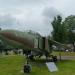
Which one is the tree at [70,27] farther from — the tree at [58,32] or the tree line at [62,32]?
the tree at [58,32]

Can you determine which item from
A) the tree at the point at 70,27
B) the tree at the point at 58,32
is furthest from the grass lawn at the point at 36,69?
the tree at the point at 70,27

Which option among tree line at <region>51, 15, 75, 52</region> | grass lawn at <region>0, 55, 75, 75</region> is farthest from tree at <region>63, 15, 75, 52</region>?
grass lawn at <region>0, 55, 75, 75</region>

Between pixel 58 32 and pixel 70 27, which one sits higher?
pixel 70 27

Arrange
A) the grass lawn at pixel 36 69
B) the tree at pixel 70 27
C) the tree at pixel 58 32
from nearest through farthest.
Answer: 1. the grass lawn at pixel 36 69
2. the tree at pixel 58 32
3. the tree at pixel 70 27

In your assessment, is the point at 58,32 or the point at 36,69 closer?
the point at 36,69

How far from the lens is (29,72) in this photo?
20.1 meters

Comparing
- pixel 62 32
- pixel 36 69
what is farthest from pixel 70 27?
pixel 36 69

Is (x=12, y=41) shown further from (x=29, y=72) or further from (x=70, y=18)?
(x=70, y=18)

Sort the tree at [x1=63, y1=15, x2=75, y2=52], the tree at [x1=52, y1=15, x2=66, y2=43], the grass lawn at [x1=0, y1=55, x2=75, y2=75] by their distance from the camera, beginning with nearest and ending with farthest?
1. the grass lawn at [x1=0, y1=55, x2=75, y2=75]
2. the tree at [x1=52, y1=15, x2=66, y2=43]
3. the tree at [x1=63, y1=15, x2=75, y2=52]

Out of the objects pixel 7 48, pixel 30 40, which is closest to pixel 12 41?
pixel 7 48

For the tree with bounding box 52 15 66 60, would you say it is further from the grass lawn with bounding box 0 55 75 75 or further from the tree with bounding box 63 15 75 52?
the grass lawn with bounding box 0 55 75 75

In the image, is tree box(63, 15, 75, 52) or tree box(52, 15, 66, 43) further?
tree box(63, 15, 75, 52)

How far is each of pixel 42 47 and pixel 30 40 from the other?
7617 millimetres

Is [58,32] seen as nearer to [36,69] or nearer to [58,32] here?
[58,32]
